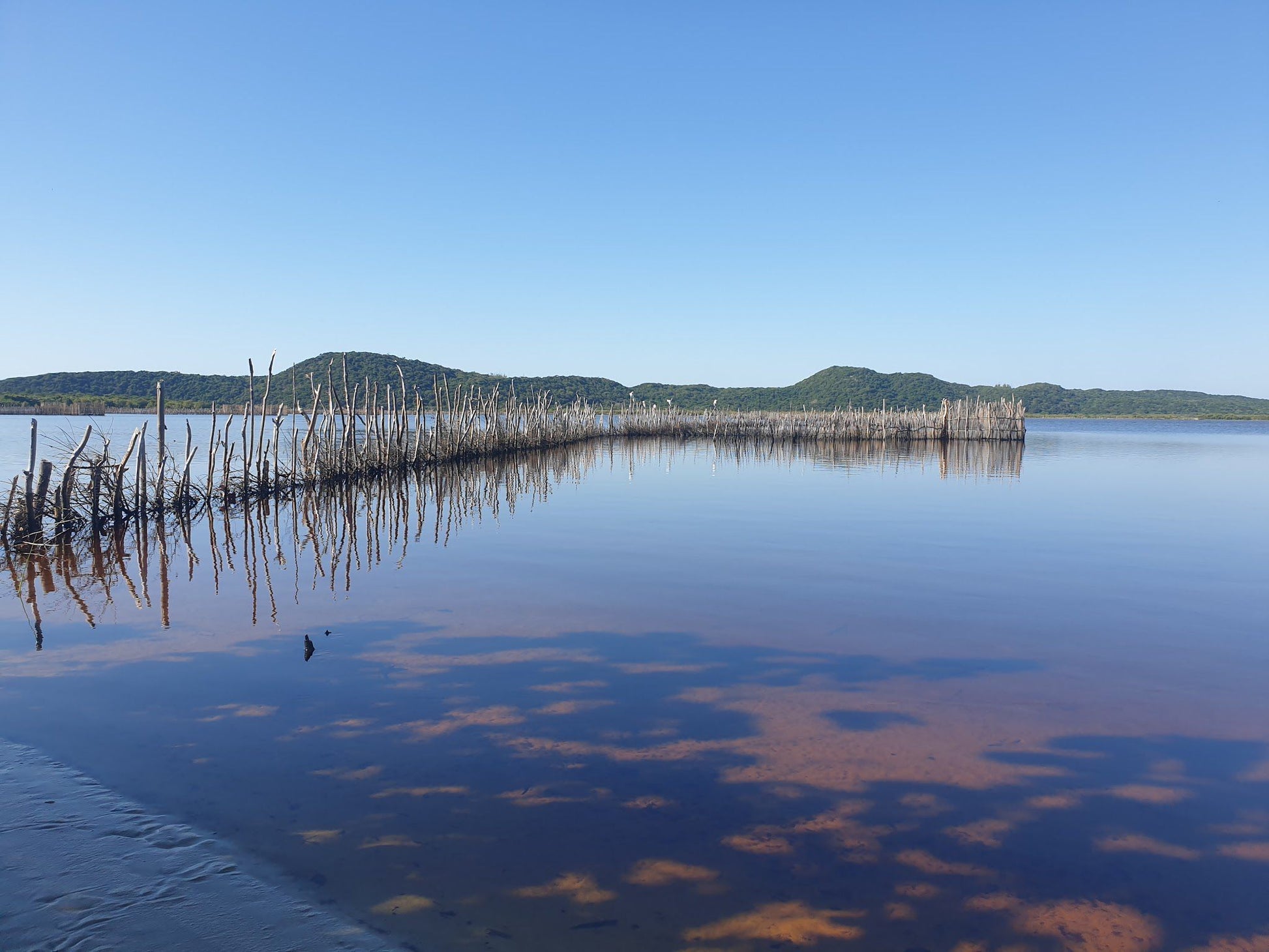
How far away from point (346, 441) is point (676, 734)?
14.0 metres

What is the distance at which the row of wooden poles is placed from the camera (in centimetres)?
1041

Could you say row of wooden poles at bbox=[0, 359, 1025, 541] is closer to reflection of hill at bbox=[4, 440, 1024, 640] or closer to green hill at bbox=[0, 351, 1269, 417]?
reflection of hill at bbox=[4, 440, 1024, 640]

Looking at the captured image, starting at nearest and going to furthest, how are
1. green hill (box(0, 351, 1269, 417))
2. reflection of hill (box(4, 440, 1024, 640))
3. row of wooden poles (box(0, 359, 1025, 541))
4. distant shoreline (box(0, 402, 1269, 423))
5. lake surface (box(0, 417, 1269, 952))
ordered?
1. lake surface (box(0, 417, 1269, 952))
2. reflection of hill (box(4, 440, 1024, 640))
3. row of wooden poles (box(0, 359, 1025, 541))
4. distant shoreline (box(0, 402, 1269, 423))
5. green hill (box(0, 351, 1269, 417))

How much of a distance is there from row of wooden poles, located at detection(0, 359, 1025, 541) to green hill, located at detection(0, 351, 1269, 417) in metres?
28.6

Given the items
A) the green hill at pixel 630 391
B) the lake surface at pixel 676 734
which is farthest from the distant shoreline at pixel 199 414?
the lake surface at pixel 676 734

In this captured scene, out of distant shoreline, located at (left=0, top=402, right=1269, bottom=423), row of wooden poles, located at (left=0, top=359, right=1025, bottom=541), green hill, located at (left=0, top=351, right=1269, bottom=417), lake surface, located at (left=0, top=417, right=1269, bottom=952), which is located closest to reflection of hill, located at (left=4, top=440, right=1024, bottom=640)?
lake surface, located at (left=0, top=417, right=1269, bottom=952)

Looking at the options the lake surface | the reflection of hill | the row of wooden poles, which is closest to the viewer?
the lake surface

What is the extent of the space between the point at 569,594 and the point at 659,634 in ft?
5.02

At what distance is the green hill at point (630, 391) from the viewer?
75562 mm

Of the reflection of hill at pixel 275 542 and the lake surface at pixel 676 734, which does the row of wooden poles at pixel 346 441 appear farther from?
the lake surface at pixel 676 734

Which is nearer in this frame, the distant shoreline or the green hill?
the distant shoreline

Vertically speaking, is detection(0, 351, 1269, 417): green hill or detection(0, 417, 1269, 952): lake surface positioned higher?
detection(0, 351, 1269, 417): green hill

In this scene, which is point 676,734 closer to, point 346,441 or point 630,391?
point 346,441

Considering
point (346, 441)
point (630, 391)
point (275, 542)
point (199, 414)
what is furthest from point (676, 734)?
point (630, 391)
